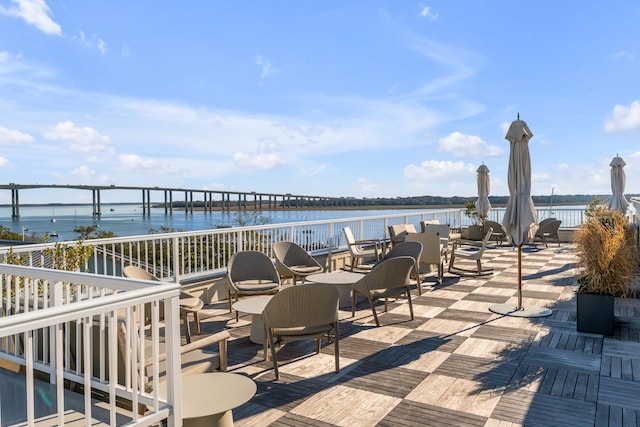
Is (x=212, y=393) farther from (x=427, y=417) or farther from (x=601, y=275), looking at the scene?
(x=601, y=275)

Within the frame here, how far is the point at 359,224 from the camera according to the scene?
31.4ft

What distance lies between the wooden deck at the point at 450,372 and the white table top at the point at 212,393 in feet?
1.39

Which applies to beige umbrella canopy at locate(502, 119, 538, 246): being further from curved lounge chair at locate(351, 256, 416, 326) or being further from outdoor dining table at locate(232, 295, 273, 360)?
outdoor dining table at locate(232, 295, 273, 360)

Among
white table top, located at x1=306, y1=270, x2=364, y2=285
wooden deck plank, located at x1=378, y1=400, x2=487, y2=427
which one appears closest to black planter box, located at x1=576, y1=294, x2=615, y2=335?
white table top, located at x1=306, y1=270, x2=364, y2=285

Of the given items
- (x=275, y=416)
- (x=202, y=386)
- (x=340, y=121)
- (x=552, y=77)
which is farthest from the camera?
(x=340, y=121)

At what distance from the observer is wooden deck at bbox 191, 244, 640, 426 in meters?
2.89

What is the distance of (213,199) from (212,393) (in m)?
41.7

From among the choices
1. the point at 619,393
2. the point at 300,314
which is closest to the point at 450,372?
the point at 619,393

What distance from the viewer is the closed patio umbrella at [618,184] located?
1132 centimetres

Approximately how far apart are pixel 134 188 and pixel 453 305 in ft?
126

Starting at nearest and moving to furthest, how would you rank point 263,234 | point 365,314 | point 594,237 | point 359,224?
point 594,237, point 365,314, point 263,234, point 359,224

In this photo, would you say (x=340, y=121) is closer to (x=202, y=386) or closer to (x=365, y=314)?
(x=365, y=314)

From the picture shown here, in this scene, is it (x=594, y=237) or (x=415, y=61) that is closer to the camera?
(x=594, y=237)

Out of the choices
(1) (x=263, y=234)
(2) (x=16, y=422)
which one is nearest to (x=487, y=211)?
(1) (x=263, y=234)
